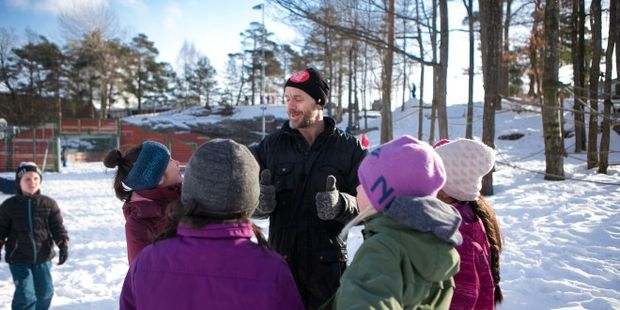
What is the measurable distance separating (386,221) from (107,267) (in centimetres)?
520

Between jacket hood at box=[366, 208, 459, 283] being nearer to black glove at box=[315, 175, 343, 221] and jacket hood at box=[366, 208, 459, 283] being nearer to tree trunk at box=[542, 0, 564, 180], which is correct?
black glove at box=[315, 175, 343, 221]

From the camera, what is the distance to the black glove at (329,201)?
6.42 feet

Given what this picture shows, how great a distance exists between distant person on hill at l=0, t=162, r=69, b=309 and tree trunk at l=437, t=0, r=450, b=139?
7.41m

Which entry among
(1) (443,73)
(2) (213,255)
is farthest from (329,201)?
(1) (443,73)

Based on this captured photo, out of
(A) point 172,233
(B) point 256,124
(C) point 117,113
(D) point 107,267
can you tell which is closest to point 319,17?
(D) point 107,267

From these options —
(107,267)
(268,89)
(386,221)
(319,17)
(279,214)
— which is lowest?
(107,267)

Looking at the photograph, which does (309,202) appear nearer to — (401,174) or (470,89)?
(401,174)

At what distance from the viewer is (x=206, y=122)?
3888 centimetres

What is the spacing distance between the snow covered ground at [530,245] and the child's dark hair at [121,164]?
8.85 feet

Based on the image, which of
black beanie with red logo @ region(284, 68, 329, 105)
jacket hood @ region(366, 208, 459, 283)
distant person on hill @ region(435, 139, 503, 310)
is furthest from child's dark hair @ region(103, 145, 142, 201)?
distant person on hill @ region(435, 139, 503, 310)

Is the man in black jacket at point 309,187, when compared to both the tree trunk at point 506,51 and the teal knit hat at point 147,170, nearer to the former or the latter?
the teal knit hat at point 147,170

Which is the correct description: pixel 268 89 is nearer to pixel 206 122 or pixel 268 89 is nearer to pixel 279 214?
pixel 206 122

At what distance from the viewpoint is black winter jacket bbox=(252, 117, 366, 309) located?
2.18 meters

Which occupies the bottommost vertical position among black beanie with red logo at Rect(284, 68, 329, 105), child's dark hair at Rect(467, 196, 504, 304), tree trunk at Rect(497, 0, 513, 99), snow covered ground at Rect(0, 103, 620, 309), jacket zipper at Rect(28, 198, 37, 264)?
snow covered ground at Rect(0, 103, 620, 309)
